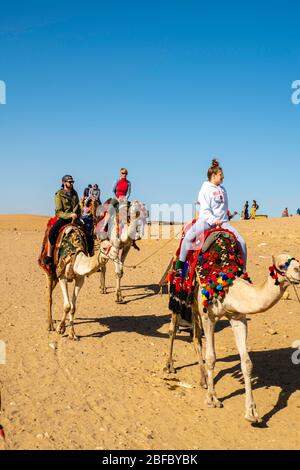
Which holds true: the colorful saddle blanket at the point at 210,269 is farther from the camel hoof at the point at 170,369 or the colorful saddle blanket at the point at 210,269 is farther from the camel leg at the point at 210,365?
the camel hoof at the point at 170,369

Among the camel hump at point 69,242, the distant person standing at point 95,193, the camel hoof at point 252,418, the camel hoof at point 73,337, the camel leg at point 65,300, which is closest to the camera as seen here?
the camel hoof at point 252,418

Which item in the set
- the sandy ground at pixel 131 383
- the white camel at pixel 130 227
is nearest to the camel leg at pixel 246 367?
the sandy ground at pixel 131 383

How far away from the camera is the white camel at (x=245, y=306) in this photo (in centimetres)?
582

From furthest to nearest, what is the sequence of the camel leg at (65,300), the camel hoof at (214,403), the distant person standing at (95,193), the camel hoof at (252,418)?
the distant person standing at (95,193) < the camel leg at (65,300) < the camel hoof at (214,403) < the camel hoof at (252,418)

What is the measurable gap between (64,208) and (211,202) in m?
4.67

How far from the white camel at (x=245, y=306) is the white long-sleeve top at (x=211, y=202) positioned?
1.16m

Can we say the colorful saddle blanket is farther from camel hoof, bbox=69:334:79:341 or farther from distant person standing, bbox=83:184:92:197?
distant person standing, bbox=83:184:92:197

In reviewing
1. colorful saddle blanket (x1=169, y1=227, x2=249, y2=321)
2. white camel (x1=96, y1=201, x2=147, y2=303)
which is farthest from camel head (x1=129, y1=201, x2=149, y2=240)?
colorful saddle blanket (x1=169, y1=227, x2=249, y2=321)

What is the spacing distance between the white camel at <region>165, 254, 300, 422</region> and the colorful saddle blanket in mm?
138

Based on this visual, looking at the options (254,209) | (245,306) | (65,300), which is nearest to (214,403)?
(245,306)

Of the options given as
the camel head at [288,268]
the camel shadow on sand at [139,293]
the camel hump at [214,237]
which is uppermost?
the camel hump at [214,237]

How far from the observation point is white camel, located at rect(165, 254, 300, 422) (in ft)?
19.1

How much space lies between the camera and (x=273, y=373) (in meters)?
8.50
